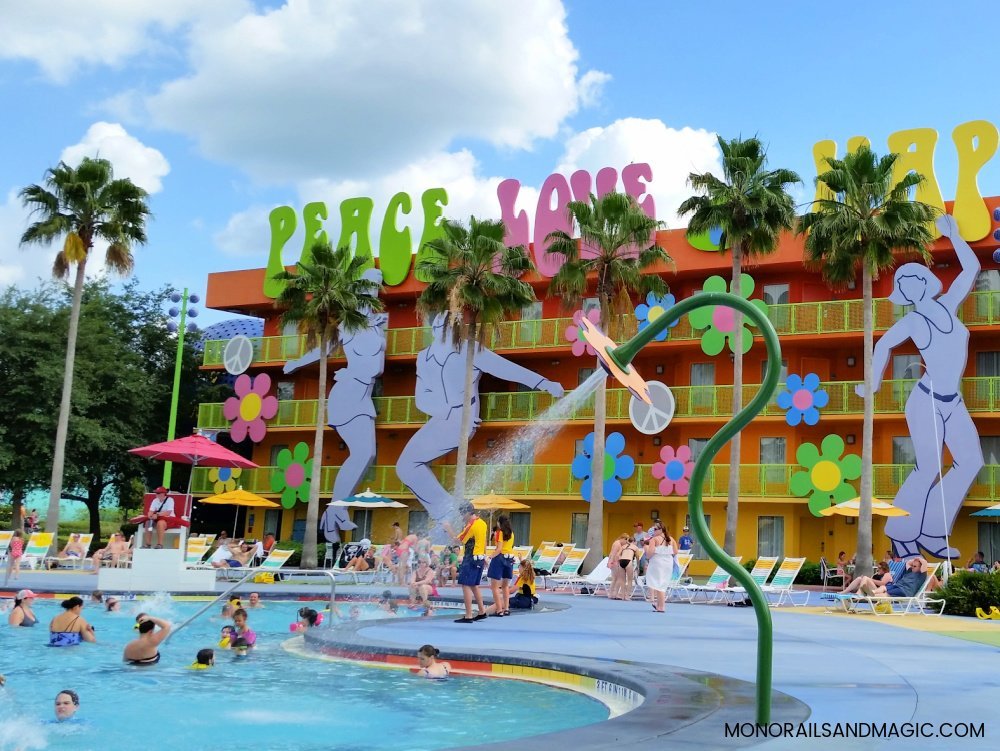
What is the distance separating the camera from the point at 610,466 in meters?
34.6

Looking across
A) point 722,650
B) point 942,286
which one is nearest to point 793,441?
A: point 942,286

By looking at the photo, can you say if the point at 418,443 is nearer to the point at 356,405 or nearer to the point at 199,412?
the point at 356,405

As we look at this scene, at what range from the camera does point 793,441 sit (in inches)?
1286

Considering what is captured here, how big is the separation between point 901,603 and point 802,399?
12657mm

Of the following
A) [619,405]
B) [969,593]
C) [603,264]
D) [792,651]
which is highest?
[603,264]

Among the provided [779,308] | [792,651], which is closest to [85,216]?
[779,308]

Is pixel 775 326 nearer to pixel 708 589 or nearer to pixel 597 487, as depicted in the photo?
pixel 597 487

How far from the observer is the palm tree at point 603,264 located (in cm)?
2959

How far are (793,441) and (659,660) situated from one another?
22887mm

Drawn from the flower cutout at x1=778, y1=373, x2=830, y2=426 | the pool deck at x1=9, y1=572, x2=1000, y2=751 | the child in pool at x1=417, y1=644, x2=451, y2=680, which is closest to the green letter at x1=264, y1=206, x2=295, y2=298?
the flower cutout at x1=778, y1=373, x2=830, y2=426

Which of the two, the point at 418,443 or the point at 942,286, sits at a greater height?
the point at 942,286

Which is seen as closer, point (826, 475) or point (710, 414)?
point (826, 475)

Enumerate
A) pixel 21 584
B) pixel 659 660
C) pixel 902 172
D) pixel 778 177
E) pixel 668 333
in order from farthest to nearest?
pixel 668 333 < pixel 902 172 < pixel 778 177 < pixel 21 584 < pixel 659 660

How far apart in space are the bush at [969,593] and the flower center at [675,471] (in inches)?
533
